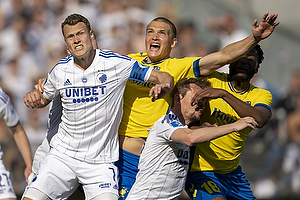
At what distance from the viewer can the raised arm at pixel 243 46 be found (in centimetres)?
573

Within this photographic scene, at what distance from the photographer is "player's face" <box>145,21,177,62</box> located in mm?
6176

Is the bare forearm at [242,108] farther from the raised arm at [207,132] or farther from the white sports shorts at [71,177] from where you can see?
the white sports shorts at [71,177]

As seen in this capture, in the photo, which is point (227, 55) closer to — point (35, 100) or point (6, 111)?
point (35, 100)

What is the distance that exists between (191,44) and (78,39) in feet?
26.8

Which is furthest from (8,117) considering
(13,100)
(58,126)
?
(13,100)

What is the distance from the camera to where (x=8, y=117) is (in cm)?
577

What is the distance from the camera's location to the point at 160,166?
567 cm

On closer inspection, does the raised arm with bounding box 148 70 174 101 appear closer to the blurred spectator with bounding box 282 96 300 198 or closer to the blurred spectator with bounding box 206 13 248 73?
the blurred spectator with bounding box 282 96 300 198

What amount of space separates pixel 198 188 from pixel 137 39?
24.5 ft

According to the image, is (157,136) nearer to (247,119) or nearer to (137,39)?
(247,119)

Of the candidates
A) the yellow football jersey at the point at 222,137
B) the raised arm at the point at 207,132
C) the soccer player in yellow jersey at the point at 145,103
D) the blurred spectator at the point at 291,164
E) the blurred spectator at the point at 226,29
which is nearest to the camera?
the raised arm at the point at 207,132

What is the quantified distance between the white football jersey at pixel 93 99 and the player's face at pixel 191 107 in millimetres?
512

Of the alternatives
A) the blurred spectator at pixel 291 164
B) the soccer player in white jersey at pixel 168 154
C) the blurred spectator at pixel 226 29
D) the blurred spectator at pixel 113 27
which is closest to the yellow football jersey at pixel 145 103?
the soccer player in white jersey at pixel 168 154

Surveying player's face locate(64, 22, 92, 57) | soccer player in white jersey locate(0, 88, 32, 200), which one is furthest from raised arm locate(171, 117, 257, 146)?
soccer player in white jersey locate(0, 88, 32, 200)
